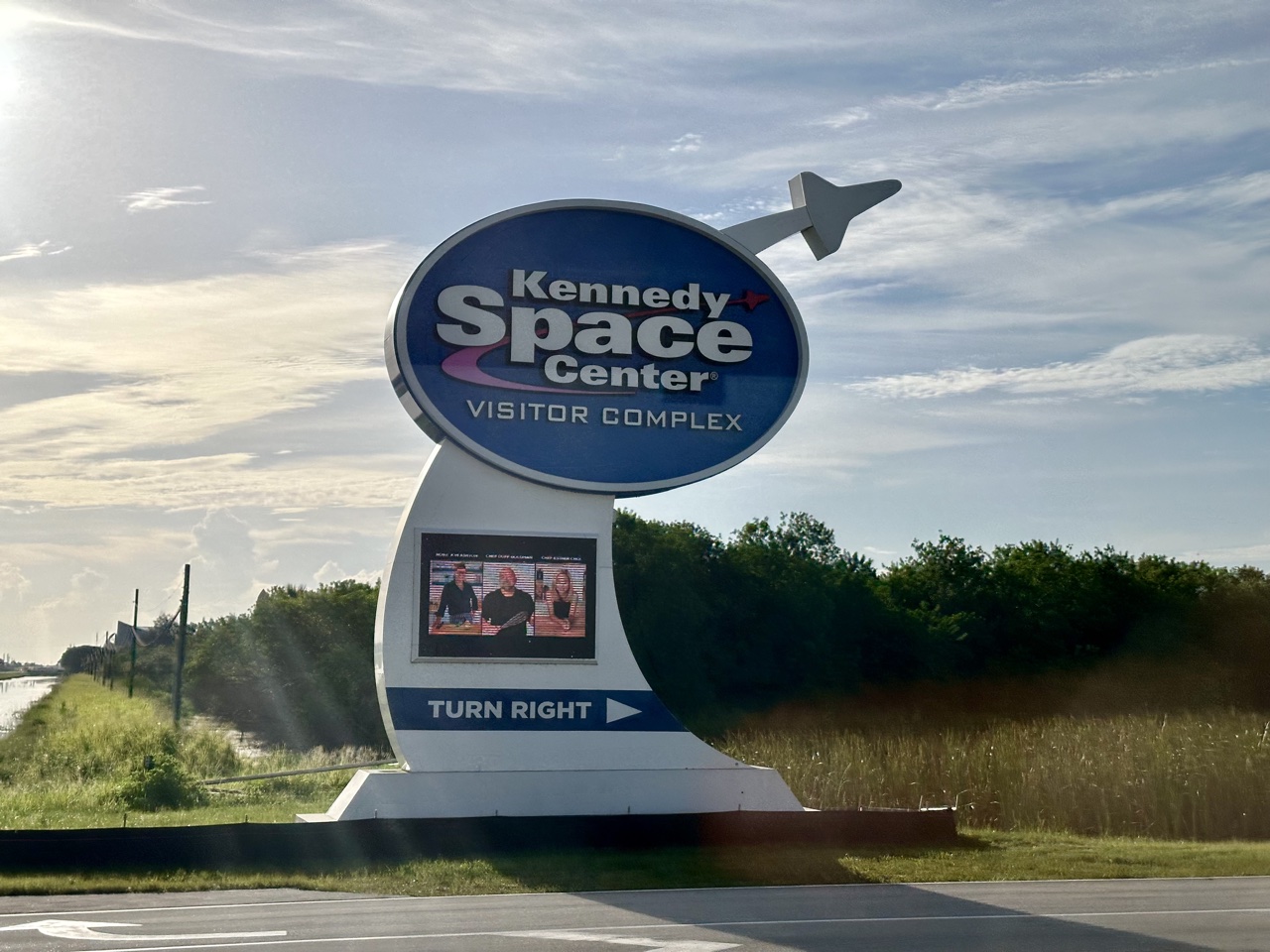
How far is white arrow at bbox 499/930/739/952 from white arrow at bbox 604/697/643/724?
219 inches

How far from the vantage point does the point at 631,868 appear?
15.0 metres

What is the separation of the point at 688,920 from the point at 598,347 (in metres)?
7.79

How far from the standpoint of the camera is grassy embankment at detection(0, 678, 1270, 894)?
14.5 meters

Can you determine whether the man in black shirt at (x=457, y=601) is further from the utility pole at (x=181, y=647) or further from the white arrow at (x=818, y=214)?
the utility pole at (x=181, y=647)

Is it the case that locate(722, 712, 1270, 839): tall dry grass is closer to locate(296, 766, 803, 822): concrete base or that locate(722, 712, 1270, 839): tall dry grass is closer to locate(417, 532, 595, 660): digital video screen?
locate(296, 766, 803, 822): concrete base

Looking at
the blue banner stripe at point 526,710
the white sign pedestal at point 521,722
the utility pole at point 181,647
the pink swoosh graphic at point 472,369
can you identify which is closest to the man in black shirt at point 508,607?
the white sign pedestal at point 521,722

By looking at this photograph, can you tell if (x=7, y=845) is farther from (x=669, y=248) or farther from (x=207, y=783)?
(x=669, y=248)

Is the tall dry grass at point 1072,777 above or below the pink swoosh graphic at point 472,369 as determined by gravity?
below

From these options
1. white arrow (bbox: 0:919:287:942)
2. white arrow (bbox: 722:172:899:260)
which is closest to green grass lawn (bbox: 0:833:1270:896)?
white arrow (bbox: 0:919:287:942)

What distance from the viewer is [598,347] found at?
681 inches

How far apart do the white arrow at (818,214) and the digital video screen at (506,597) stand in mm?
5226

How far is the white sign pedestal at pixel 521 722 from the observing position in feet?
52.9

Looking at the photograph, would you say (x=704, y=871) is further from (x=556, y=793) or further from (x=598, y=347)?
(x=598, y=347)

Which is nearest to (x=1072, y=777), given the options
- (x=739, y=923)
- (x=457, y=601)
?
(x=457, y=601)
